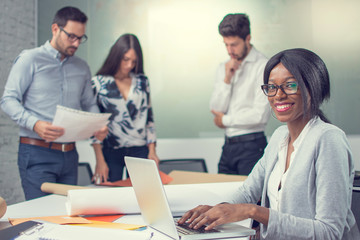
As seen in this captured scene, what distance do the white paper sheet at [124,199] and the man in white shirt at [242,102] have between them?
3.41ft

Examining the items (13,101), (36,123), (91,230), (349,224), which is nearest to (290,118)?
(349,224)

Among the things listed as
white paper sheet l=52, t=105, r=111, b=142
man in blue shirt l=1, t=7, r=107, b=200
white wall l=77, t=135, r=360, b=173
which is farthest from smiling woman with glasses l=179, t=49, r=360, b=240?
white wall l=77, t=135, r=360, b=173

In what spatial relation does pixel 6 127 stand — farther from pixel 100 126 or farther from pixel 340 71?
pixel 340 71

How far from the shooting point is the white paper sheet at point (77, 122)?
2.02m

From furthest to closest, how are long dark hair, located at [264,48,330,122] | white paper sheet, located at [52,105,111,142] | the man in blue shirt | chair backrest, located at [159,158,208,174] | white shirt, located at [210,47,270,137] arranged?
chair backrest, located at [159,158,208,174] → white shirt, located at [210,47,270,137] → the man in blue shirt → white paper sheet, located at [52,105,111,142] → long dark hair, located at [264,48,330,122]

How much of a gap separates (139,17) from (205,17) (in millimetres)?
656

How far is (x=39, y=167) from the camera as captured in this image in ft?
7.45

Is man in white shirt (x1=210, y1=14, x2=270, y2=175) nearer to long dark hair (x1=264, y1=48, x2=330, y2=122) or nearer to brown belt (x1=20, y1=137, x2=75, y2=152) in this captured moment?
brown belt (x1=20, y1=137, x2=75, y2=152)

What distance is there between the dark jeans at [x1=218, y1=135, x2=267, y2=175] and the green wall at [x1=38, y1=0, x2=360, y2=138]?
121 centimetres

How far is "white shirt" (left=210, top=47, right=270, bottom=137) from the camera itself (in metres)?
2.55

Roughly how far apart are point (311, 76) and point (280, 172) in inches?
14.0

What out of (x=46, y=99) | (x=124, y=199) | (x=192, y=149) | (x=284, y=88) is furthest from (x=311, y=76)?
(x=192, y=149)

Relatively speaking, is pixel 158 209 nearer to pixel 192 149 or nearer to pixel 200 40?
pixel 192 149

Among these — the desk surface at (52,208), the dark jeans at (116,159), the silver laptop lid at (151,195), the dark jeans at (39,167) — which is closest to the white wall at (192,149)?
the dark jeans at (116,159)
